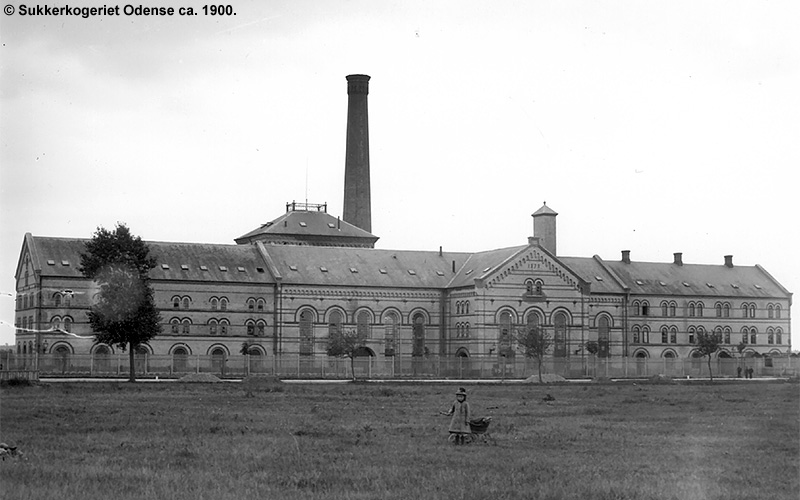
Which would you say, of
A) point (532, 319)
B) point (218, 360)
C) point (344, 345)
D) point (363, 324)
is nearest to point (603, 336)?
point (532, 319)

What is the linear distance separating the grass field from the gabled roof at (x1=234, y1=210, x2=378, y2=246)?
58958mm

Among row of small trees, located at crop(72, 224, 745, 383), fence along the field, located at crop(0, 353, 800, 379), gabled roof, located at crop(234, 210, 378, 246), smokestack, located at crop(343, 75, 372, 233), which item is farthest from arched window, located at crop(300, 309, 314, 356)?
smokestack, located at crop(343, 75, 372, 233)

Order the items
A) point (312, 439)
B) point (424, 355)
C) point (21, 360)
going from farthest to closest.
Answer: point (424, 355), point (21, 360), point (312, 439)

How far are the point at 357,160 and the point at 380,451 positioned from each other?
8483 cm

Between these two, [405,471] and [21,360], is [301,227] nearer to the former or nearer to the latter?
[21,360]

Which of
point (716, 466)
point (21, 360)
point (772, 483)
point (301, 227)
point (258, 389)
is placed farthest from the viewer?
point (301, 227)

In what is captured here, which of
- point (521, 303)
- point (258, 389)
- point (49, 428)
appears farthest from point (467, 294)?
point (49, 428)

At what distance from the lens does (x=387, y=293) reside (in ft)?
295

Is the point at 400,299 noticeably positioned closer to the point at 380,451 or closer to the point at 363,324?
the point at 363,324

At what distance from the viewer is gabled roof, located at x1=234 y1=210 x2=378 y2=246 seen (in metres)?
99.8

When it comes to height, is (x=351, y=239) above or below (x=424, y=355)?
above

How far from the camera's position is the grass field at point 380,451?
61.2ft

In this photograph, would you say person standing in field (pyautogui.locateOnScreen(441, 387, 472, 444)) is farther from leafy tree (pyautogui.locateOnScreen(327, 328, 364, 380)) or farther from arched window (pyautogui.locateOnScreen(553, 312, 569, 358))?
arched window (pyautogui.locateOnScreen(553, 312, 569, 358))

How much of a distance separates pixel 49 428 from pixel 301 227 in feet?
243
